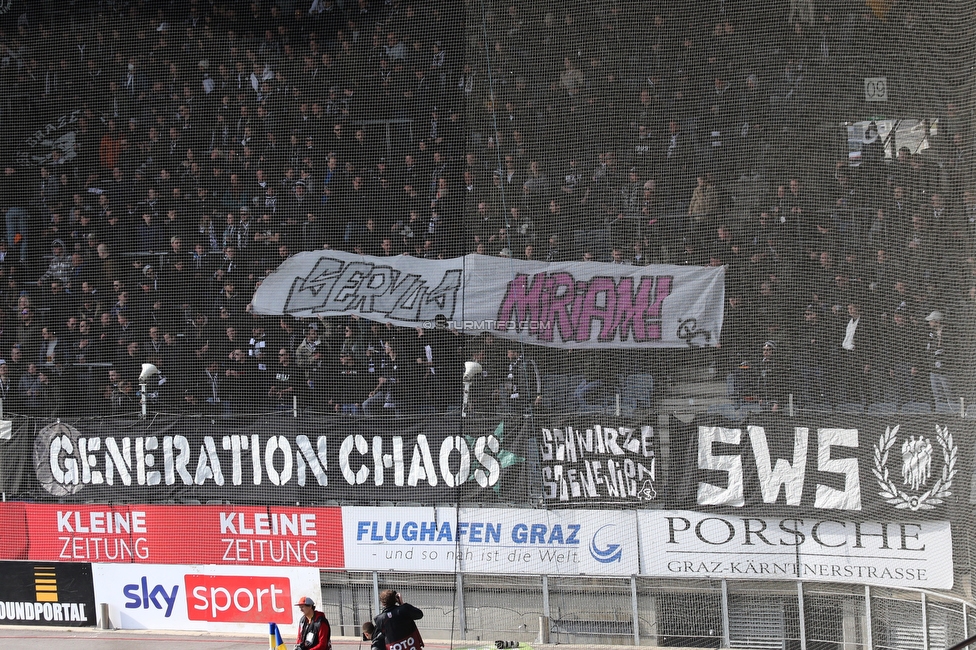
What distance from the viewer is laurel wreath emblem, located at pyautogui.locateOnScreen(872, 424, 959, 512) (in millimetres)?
9703

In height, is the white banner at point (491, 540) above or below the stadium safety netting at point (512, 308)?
below

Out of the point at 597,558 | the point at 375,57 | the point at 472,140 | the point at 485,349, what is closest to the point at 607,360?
the point at 485,349

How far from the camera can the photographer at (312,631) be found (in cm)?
868

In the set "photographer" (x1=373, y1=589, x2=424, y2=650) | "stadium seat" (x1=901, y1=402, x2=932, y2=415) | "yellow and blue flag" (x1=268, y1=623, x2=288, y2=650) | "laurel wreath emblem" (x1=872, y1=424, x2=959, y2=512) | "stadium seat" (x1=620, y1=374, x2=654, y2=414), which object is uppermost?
"stadium seat" (x1=620, y1=374, x2=654, y2=414)

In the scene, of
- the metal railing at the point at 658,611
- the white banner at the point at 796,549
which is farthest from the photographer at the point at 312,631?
the white banner at the point at 796,549

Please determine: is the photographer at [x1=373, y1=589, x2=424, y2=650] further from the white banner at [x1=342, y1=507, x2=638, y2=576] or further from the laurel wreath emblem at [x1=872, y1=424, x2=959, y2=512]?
the laurel wreath emblem at [x1=872, y1=424, x2=959, y2=512]

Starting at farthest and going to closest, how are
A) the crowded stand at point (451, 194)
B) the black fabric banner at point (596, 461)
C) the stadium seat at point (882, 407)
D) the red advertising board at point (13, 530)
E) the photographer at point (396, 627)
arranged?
the red advertising board at point (13, 530)
the crowded stand at point (451, 194)
the black fabric banner at point (596, 461)
the stadium seat at point (882, 407)
the photographer at point (396, 627)

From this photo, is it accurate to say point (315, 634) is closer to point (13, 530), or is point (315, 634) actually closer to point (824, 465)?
point (13, 530)

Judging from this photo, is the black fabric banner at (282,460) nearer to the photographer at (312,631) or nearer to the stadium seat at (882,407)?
the photographer at (312,631)

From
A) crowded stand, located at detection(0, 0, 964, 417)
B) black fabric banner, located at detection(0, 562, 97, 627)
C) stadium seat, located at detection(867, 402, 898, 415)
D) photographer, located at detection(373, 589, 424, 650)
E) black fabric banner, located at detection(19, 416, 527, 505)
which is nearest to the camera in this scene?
photographer, located at detection(373, 589, 424, 650)

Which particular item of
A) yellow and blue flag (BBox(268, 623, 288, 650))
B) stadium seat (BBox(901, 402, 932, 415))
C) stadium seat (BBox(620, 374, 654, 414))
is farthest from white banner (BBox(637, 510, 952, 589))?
yellow and blue flag (BBox(268, 623, 288, 650))

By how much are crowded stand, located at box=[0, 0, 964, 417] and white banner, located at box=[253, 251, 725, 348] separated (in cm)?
15

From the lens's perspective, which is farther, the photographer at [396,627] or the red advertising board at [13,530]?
the red advertising board at [13,530]

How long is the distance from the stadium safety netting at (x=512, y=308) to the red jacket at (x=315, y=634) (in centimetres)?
201
